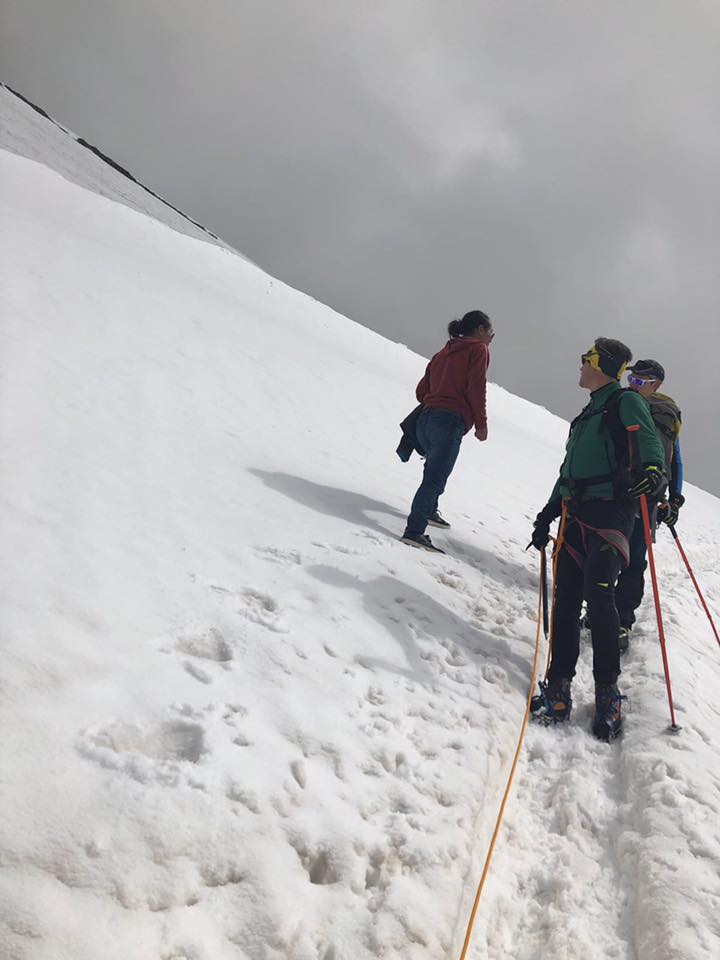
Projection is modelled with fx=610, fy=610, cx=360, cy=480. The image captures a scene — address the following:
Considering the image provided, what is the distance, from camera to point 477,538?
7.73 meters

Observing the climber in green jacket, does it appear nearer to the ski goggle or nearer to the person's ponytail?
the ski goggle

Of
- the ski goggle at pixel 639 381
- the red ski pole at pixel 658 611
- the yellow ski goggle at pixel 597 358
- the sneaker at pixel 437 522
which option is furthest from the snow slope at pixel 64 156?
the red ski pole at pixel 658 611

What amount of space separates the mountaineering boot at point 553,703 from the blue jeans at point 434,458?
2.40 m

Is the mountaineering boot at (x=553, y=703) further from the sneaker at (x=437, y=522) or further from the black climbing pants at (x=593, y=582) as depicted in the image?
the sneaker at (x=437, y=522)

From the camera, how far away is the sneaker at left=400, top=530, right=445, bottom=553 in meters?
6.25

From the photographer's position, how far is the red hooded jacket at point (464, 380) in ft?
21.4

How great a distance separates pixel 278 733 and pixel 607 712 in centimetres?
230

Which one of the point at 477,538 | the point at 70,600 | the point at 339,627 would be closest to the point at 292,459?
the point at 477,538

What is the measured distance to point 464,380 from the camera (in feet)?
21.5

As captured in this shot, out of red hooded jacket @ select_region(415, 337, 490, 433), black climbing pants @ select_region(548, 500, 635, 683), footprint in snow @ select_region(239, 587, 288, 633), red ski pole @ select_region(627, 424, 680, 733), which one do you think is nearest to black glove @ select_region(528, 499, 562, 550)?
black climbing pants @ select_region(548, 500, 635, 683)

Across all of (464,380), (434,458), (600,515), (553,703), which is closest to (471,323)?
(464,380)

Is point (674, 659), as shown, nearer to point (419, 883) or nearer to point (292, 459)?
point (419, 883)

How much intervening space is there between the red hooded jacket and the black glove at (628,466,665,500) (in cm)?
255

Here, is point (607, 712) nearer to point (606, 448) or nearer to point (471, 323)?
point (606, 448)
